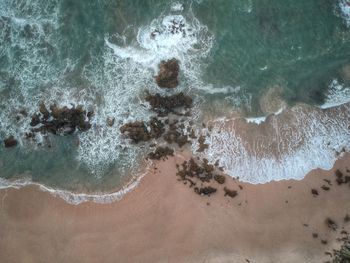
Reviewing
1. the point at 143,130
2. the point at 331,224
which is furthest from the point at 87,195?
the point at 331,224

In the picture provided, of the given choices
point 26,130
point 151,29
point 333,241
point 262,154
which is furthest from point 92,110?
point 333,241

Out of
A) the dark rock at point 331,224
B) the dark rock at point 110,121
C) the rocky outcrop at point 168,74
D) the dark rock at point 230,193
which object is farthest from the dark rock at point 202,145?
the dark rock at point 331,224

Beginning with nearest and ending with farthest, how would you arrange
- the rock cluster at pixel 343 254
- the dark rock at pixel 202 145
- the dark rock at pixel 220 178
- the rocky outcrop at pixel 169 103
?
1. the rock cluster at pixel 343 254
2. the dark rock at pixel 220 178
3. the dark rock at pixel 202 145
4. the rocky outcrop at pixel 169 103

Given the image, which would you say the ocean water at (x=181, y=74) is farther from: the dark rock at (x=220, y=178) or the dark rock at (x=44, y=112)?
the dark rock at (x=220, y=178)

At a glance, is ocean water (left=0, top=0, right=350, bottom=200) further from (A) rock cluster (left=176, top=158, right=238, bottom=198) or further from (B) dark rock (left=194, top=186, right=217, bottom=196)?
(B) dark rock (left=194, top=186, right=217, bottom=196)

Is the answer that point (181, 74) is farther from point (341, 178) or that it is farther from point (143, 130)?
point (341, 178)
